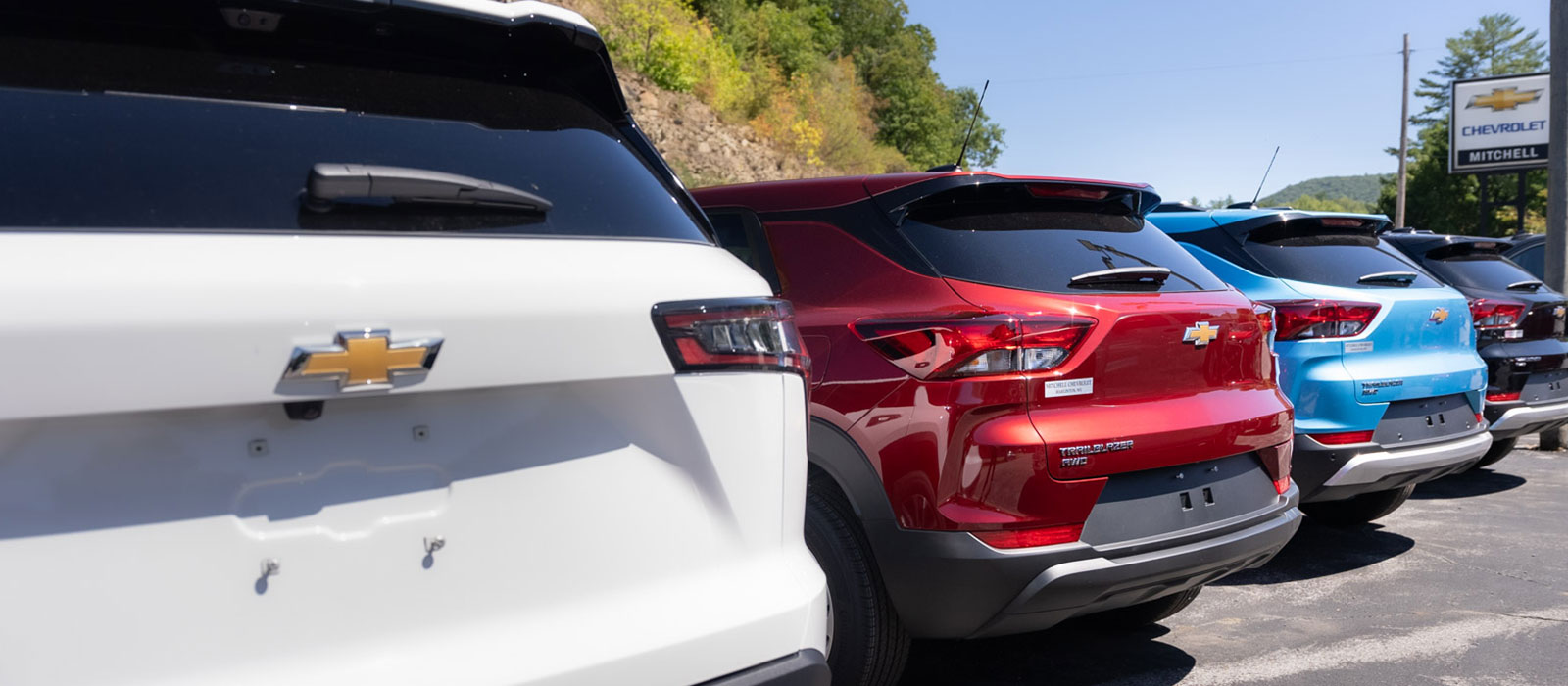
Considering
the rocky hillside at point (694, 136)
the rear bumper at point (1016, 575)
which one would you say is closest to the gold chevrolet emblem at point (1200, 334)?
the rear bumper at point (1016, 575)

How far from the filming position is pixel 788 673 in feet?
6.63

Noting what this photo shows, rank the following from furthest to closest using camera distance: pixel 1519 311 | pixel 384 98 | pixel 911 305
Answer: pixel 1519 311, pixel 911 305, pixel 384 98

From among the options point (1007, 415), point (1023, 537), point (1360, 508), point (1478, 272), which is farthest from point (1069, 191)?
point (1478, 272)

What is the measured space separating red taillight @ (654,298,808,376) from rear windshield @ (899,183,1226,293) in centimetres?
133

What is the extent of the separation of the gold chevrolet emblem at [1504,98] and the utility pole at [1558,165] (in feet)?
91.7

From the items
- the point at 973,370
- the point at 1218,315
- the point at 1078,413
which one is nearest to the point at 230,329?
the point at 973,370

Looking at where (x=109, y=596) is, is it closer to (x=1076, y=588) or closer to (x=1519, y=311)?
(x=1076, y=588)

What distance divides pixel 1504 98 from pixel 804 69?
22.0 m

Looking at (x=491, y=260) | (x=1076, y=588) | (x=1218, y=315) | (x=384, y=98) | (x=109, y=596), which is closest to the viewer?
(x=109, y=596)

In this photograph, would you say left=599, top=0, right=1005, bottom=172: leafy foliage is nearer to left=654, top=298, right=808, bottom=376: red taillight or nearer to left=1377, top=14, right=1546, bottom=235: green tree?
left=654, top=298, right=808, bottom=376: red taillight

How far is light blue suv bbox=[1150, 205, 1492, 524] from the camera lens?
5.03 m

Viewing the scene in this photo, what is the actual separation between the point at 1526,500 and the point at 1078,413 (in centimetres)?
582

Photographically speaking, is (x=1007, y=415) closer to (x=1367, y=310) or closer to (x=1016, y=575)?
(x=1016, y=575)

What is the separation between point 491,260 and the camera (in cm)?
175
